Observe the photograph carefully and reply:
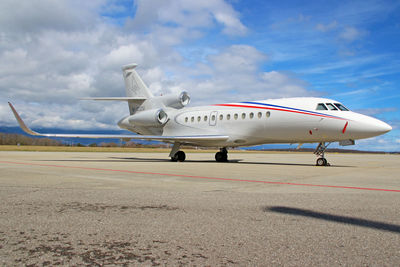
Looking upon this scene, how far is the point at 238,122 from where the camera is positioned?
18594mm

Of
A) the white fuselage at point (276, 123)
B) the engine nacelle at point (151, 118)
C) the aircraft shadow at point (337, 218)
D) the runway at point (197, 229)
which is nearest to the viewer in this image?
the runway at point (197, 229)

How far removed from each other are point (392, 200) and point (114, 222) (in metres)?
4.79

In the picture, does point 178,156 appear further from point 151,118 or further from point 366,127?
point 366,127

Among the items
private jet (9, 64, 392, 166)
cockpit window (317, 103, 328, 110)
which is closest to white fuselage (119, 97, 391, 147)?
private jet (9, 64, 392, 166)

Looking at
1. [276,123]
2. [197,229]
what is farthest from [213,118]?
[197,229]

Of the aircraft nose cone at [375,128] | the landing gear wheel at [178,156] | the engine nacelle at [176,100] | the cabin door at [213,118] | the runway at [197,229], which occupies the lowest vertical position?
the runway at [197,229]

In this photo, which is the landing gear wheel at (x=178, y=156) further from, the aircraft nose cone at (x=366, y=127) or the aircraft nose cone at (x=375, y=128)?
the aircraft nose cone at (x=375, y=128)

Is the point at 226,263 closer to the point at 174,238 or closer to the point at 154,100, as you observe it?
the point at 174,238

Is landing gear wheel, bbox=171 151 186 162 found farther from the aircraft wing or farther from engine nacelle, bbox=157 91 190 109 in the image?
engine nacelle, bbox=157 91 190 109

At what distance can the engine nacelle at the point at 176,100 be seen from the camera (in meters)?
23.0

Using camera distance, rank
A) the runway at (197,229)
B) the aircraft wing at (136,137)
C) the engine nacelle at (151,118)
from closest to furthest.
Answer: the runway at (197,229), the aircraft wing at (136,137), the engine nacelle at (151,118)

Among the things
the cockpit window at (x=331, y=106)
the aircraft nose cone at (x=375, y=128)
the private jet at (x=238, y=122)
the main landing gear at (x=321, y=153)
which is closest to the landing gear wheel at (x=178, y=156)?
the private jet at (x=238, y=122)

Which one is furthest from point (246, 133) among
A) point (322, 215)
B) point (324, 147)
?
point (322, 215)

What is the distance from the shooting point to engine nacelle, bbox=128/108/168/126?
870 inches
